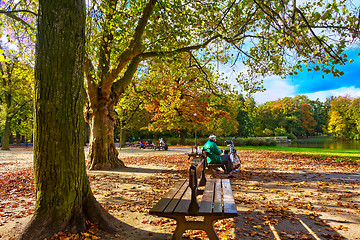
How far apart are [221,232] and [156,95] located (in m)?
10.8

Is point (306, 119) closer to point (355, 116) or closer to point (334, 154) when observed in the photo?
point (355, 116)

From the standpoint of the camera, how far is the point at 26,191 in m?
6.75

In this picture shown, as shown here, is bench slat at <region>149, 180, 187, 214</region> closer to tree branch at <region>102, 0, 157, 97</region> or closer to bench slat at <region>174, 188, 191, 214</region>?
bench slat at <region>174, 188, 191, 214</region>

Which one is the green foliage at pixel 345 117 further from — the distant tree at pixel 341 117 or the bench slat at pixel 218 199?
the bench slat at pixel 218 199

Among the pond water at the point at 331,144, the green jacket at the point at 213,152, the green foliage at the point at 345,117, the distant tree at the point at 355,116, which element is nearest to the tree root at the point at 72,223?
the green jacket at the point at 213,152

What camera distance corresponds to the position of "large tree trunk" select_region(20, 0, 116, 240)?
3.30 m

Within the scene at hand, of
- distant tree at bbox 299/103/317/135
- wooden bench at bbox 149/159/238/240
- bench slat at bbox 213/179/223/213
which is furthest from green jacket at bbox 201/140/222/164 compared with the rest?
distant tree at bbox 299/103/317/135

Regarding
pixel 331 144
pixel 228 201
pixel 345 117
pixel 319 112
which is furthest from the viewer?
pixel 319 112

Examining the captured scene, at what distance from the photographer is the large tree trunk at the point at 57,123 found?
10.8 feet

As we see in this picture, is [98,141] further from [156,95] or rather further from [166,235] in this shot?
[166,235]

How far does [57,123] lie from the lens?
10.9ft

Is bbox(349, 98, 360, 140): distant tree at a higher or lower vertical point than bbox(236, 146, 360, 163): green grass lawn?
higher

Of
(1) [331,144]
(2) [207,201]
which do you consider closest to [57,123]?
(2) [207,201]

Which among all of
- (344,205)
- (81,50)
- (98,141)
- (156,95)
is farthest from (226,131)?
(81,50)
